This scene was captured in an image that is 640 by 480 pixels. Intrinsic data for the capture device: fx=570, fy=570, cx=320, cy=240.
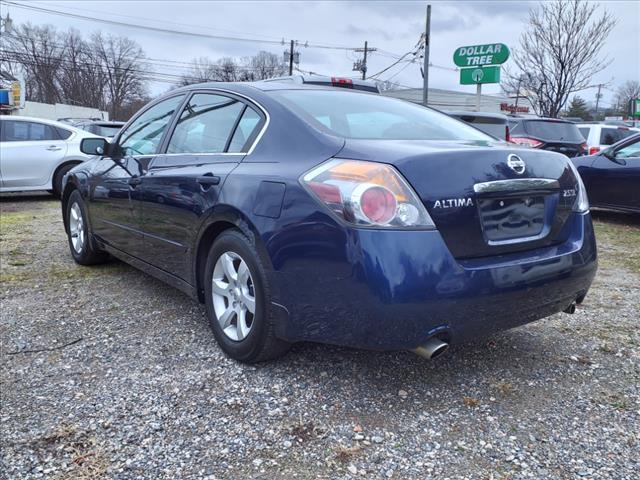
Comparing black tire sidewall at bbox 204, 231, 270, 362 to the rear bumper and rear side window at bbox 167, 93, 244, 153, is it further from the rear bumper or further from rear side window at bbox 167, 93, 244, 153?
rear side window at bbox 167, 93, 244, 153

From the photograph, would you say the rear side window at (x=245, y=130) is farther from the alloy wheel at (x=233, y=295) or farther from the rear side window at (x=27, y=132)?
the rear side window at (x=27, y=132)

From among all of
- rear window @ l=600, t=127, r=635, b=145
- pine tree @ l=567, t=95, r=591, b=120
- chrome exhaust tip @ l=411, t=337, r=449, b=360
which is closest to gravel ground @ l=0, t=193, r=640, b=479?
chrome exhaust tip @ l=411, t=337, r=449, b=360

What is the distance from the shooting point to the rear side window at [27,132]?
952 cm

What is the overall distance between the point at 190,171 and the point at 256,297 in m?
0.95

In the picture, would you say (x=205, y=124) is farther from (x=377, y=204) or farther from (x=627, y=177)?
(x=627, y=177)

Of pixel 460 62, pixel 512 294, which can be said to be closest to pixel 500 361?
pixel 512 294

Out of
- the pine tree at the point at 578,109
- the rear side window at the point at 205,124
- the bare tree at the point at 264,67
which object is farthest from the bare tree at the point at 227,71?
the rear side window at the point at 205,124

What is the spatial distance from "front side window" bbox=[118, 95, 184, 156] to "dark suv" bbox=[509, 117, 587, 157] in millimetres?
7707

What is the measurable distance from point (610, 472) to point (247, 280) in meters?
1.76

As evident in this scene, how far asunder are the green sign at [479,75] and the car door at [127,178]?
11661 millimetres

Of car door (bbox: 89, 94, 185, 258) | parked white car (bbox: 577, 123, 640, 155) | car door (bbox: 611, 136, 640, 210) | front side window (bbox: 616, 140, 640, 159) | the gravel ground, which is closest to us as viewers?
the gravel ground

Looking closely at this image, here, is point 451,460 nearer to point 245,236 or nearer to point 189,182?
point 245,236

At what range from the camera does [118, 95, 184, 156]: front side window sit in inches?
153

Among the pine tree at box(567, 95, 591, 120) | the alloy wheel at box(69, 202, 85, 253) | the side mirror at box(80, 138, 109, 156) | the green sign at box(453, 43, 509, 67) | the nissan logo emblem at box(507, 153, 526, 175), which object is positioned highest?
the pine tree at box(567, 95, 591, 120)
